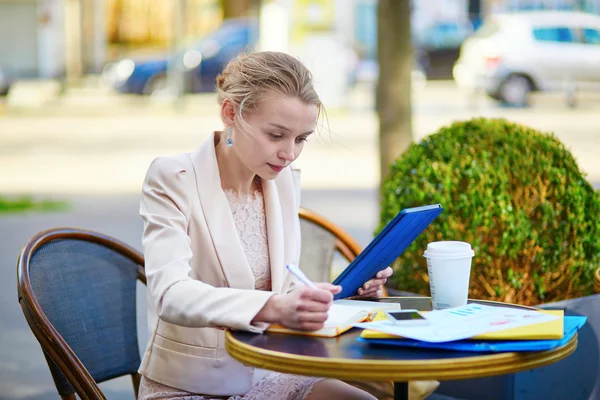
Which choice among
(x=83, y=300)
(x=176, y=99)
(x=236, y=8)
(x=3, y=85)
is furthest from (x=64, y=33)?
(x=83, y=300)

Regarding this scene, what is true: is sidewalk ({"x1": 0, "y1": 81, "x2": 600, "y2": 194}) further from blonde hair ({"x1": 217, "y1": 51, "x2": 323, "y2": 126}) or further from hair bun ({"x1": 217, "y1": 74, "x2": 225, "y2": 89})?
blonde hair ({"x1": 217, "y1": 51, "x2": 323, "y2": 126})

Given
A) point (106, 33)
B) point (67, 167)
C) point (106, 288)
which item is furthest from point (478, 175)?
point (106, 33)

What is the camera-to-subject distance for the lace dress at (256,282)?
2.43 m

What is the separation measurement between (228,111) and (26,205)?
7.16 meters

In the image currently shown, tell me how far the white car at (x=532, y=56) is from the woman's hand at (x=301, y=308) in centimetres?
1710

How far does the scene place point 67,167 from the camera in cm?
1187

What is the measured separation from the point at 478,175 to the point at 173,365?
1674 mm

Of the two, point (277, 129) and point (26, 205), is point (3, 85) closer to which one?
point (26, 205)

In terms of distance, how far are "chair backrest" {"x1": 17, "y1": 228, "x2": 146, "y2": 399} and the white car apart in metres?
16.5

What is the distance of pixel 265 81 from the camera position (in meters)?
2.44

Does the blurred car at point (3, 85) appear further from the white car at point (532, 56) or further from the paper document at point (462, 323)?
the paper document at point (462, 323)

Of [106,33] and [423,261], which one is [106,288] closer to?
[423,261]

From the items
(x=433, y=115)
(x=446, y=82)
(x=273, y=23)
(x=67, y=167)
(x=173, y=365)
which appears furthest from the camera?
(x=446, y=82)

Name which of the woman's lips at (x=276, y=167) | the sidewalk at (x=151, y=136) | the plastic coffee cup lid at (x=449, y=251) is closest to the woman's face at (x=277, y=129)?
the woman's lips at (x=276, y=167)
